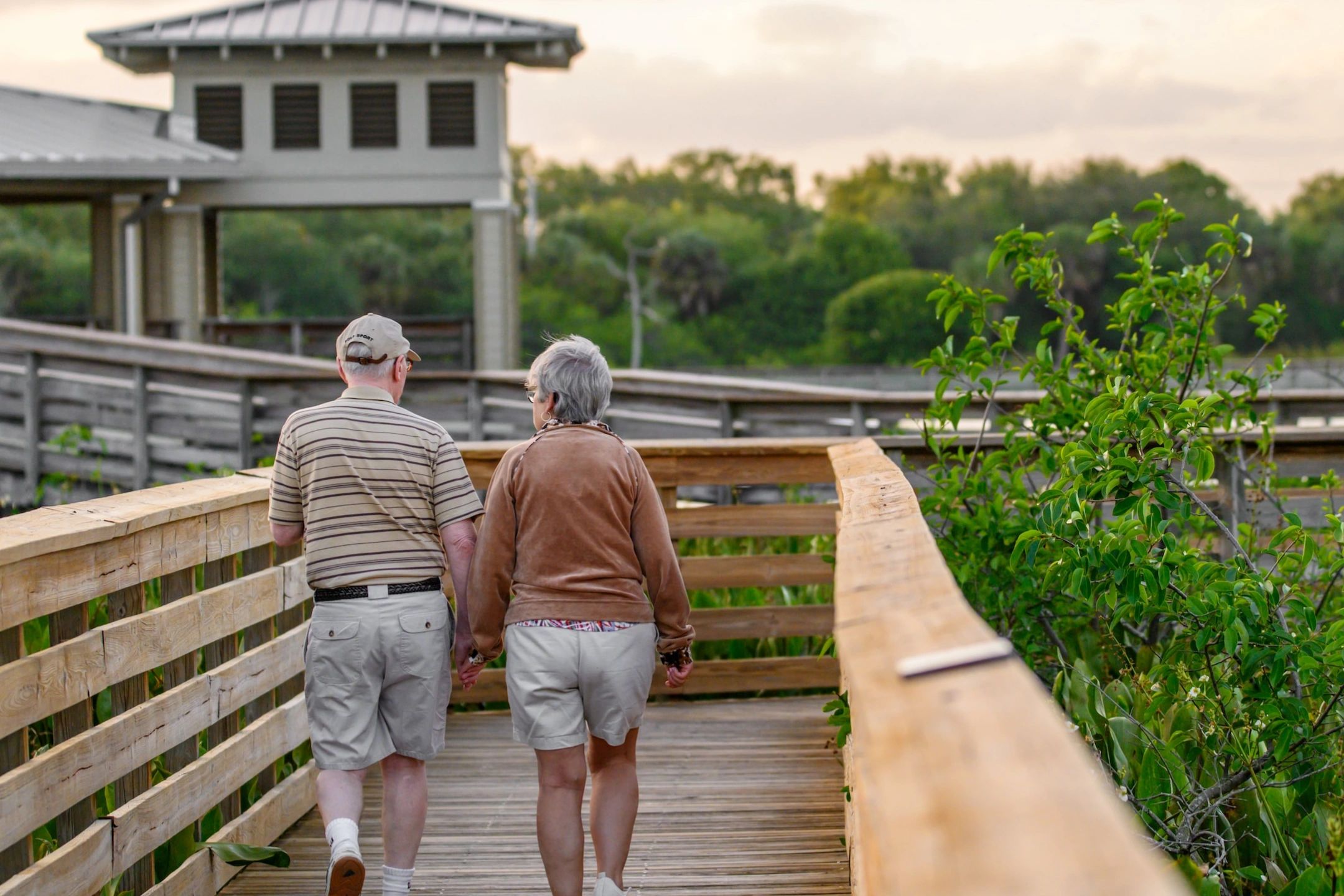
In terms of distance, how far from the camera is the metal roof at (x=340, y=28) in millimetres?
20109

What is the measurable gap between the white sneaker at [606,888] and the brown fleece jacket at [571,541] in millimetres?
635

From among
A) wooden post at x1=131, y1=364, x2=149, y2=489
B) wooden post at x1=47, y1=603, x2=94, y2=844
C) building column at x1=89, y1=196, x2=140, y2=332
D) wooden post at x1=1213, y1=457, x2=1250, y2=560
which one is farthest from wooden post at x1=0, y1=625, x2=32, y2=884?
building column at x1=89, y1=196, x2=140, y2=332

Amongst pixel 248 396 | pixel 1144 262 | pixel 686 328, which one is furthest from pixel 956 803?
pixel 686 328

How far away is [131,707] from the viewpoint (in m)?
3.50

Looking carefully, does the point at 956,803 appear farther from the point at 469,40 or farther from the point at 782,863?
the point at 469,40

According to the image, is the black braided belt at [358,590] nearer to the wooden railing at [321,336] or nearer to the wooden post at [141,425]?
the wooden post at [141,425]

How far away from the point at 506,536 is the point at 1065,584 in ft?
6.58

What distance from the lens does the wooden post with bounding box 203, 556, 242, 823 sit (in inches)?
159

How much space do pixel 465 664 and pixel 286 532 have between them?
0.58m

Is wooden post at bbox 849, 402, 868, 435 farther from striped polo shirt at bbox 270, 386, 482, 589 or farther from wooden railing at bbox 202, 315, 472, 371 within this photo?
wooden railing at bbox 202, 315, 472, 371

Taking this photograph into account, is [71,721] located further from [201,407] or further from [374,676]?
[201,407]

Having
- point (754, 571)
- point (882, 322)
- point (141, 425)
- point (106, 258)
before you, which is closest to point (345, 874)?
point (754, 571)

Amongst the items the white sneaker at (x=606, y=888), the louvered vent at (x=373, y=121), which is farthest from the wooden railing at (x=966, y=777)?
the louvered vent at (x=373, y=121)

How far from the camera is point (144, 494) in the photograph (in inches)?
154
